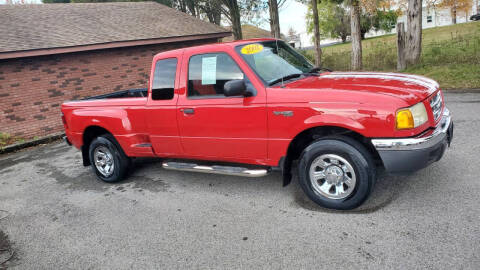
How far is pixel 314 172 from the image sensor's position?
3754mm

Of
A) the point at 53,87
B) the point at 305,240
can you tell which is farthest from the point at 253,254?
the point at 53,87

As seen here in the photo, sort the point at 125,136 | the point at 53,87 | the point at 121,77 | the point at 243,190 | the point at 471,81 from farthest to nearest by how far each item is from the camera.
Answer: the point at 121,77 < the point at 53,87 < the point at 471,81 < the point at 125,136 < the point at 243,190

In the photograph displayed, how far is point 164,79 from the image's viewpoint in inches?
186

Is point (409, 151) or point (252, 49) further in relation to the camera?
point (252, 49)

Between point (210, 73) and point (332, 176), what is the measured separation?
1.95 m

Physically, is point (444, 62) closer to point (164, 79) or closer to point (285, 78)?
point (285, 78)

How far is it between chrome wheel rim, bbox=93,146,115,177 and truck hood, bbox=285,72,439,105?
3.30m

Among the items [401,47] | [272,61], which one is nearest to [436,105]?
[272,61]

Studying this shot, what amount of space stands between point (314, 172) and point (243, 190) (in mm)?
1219

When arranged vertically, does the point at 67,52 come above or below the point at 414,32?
above

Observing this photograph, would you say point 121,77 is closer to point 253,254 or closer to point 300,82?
point 300,82

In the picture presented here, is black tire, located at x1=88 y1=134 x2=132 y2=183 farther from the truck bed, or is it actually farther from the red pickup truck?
the truck bed

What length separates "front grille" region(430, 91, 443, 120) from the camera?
11.8 feet

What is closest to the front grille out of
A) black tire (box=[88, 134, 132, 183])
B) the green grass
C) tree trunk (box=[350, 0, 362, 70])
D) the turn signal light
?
the turn signal light
